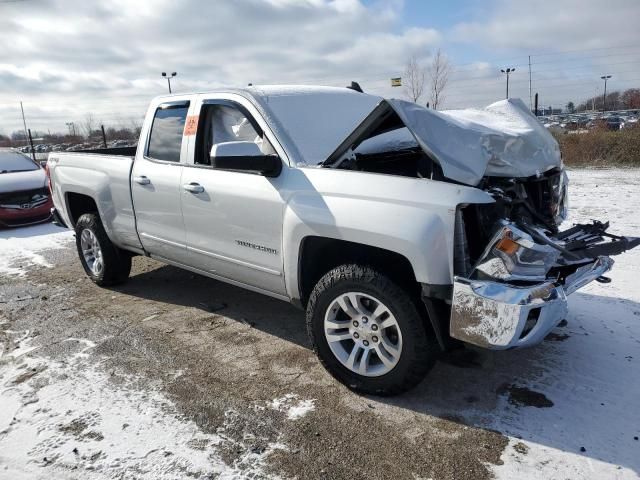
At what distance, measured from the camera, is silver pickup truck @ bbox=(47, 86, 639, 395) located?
8.82 ft

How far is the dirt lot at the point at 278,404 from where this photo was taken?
2600mm

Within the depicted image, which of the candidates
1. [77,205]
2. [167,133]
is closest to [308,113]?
[167,133]

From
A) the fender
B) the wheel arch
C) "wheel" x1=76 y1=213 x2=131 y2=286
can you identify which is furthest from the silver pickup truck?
the wheel arch

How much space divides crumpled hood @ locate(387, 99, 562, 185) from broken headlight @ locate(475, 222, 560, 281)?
0.36 meters

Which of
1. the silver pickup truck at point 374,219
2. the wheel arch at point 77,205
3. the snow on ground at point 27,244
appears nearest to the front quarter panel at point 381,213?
the silver pickup truck at point 374,219

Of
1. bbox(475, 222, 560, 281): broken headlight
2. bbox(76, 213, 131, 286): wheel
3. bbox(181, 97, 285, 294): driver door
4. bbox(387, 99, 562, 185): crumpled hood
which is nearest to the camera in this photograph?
bbox(475, 222, 560, 281): broken headlight

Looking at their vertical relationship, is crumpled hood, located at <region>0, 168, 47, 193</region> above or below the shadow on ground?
above

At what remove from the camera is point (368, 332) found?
3.10 meters

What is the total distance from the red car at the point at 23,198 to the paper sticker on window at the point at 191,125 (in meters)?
6.53

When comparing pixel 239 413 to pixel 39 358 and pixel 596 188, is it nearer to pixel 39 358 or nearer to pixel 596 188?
pixel 39 358

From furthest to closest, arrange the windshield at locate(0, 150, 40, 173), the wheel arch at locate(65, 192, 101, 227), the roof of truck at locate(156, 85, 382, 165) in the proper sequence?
1. the windshield at locate(0, 150, 40, 173)
2. the wheel arch at locate(65, 192, 101, 227)
3. the roof of truck at locate(156, 85, 382, 165)

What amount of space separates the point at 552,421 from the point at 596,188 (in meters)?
8.57

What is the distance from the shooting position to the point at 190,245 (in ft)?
13.8

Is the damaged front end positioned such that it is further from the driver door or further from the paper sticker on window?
the paper sticker on window
